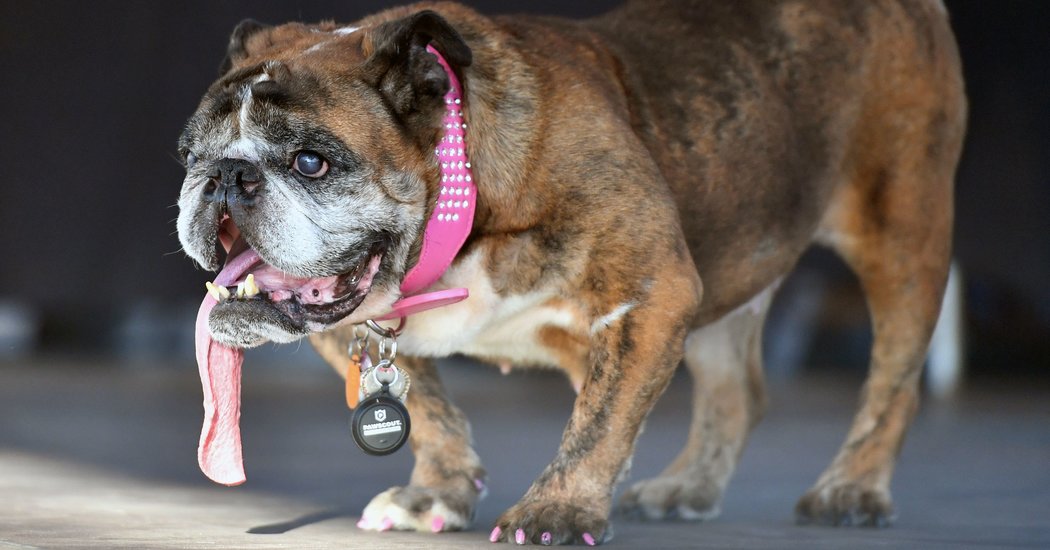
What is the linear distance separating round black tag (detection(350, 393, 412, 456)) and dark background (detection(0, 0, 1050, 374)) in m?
6.08

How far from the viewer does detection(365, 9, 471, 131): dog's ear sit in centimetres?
285

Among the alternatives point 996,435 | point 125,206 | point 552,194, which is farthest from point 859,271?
point 125,206

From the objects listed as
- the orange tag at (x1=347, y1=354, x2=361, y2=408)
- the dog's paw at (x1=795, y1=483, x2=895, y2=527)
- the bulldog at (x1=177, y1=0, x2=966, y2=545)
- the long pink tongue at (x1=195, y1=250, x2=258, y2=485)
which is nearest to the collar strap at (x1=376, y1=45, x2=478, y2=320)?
the bulldog at (x1=177, y1=0, x2=966, y2=545)

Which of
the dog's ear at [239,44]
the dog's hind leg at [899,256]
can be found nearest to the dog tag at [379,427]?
the dog's ear at [239,44]

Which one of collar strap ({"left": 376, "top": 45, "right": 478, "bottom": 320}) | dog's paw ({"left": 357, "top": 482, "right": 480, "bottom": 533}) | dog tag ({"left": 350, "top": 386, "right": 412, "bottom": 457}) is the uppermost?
collar strap ({"left": 376, "top": 45, "right": 478, "bottom": 320})

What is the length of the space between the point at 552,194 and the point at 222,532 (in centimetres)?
94

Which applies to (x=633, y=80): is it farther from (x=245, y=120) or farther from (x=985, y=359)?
(x=985, y=359)

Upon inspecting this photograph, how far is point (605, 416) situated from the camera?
9.53ft

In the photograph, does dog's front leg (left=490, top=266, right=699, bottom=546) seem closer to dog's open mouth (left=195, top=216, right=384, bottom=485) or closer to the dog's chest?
the dog's chest

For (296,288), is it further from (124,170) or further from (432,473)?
(124,170)

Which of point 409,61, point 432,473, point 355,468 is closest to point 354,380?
point 432,473

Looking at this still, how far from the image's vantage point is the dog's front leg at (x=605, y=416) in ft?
9.12

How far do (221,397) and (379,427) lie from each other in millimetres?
327

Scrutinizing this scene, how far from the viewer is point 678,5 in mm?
3822
